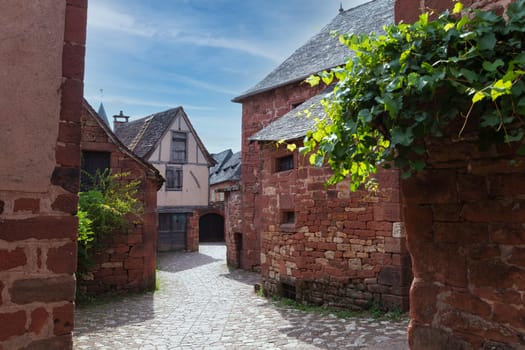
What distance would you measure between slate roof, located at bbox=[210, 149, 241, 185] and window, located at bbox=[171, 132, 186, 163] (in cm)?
848

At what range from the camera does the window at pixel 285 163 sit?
10.4 m

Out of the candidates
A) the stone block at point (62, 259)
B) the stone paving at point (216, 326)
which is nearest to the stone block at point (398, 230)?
the stone paving at point (216, 326)

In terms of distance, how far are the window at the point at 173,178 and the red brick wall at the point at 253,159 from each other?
273 inches

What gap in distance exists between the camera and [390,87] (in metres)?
2.34

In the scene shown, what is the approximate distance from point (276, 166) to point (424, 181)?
25.6 ft

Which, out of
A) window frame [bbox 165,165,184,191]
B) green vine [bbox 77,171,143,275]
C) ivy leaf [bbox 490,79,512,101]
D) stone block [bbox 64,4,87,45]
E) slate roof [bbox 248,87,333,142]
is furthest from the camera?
window frame [bbox 165,165,184,191]

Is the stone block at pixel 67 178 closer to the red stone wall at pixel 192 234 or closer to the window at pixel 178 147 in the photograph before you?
the red stone wall at pixel 192 234

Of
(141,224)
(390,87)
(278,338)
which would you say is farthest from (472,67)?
(141,224)

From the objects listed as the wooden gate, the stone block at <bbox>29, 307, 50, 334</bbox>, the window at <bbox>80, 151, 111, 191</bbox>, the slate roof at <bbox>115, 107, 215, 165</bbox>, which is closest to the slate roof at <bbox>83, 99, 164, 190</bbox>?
the window at <bbox>80, 151, 111, 191</bbox>

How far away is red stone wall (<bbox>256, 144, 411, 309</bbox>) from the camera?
788 centimetres

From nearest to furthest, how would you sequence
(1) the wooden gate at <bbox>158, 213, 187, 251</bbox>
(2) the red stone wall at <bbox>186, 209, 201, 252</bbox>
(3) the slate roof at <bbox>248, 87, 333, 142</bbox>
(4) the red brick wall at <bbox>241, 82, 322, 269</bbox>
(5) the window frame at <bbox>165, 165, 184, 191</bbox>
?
(3) the slate roof at <bbox>248, 87, 333, 142</bbox>
(4) the red brick wall at <bbox>241, 82, 322, 269</bbox>
(1) the wooden gate at <bbox>158, 213, 187, 251</bbox>
(2) the red stone wall at <bbox>186, 209, 201, 252</bbox>
(5) the window frame at <bbox>165, 165, 184, 191</bbox>

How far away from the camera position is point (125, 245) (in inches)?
410

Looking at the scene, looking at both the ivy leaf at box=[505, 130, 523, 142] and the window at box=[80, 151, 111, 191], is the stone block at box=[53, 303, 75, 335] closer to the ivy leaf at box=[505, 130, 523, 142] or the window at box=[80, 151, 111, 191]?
the ivy leaf at box=[505, 130, 523, 142]

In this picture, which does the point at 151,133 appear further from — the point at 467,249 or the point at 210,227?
the point at 467,249
